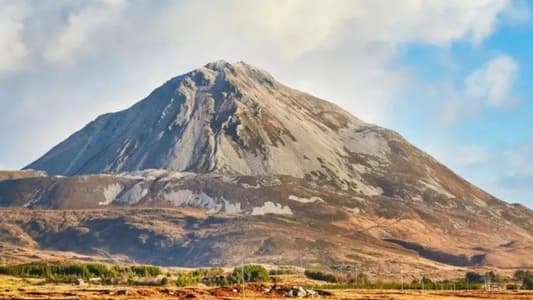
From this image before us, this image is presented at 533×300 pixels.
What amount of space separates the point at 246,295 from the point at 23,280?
7047 cm

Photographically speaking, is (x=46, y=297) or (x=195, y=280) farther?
(x=195, y=280)

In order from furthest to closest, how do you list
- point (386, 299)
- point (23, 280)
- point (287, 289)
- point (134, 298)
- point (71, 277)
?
point (71, 277) → point (23, 280) → point (287, 289) → point (386, 299) → point (134, 298)

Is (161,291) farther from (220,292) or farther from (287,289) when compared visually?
(287,289)

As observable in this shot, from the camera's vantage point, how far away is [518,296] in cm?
14112

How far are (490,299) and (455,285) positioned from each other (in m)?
65.3

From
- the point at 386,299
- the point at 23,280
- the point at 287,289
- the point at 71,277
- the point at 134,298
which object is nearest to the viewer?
the point at 134,298

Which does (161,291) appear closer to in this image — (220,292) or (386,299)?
(220,292)

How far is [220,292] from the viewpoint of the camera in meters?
132

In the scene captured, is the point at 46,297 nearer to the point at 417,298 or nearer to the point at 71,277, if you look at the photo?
the point at 417,298

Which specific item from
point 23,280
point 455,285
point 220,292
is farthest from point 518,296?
point 23,280

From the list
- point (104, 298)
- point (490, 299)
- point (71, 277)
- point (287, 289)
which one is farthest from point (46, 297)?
point (71, 277)

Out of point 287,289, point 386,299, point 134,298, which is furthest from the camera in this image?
point 287,289

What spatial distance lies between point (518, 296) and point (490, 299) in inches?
330

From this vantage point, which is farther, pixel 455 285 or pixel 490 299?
pixel 455 285
